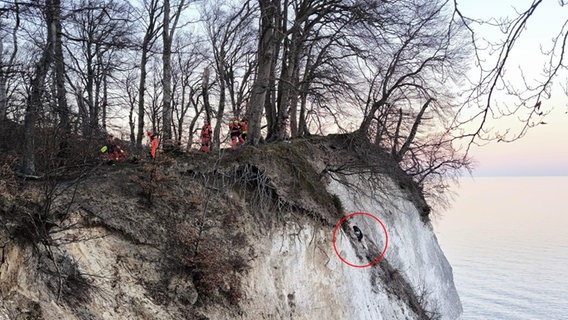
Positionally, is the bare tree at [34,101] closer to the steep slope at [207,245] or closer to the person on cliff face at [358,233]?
the steep slope at [207,245]

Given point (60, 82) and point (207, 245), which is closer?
point (207, 245)

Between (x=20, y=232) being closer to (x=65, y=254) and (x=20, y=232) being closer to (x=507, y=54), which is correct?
(x=65, y=254)

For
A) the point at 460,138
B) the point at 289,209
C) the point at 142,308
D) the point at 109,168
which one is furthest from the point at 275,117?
the point at 460,138

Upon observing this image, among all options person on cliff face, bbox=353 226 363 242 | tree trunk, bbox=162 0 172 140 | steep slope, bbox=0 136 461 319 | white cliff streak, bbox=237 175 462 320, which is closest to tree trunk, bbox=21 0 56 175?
steep slope, bbox=0 136 461 319

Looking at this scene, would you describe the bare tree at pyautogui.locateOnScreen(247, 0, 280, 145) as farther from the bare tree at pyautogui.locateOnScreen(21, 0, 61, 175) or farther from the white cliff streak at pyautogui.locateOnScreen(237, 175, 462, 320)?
the bare tree at pyautogui.locateOnScreen(21, 0, 61, 175)

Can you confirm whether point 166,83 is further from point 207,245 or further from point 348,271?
point 348,271

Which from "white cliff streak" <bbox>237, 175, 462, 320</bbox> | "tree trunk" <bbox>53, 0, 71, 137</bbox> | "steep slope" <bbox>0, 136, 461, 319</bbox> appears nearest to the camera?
"steep slope" <bbox>0, 136, 461, 319</bbox>

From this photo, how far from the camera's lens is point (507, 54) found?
3578mm

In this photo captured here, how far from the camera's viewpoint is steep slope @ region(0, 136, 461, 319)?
6793mm

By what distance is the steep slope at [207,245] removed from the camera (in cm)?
679

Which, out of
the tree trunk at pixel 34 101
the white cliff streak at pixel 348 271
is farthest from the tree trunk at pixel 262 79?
the tree trunk at pixel 34 101

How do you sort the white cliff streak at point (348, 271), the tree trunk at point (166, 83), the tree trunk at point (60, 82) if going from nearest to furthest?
the tree trunk at point (60, 82)
the white cliff streak at point (348, 271)
the tree trunk at point (166, 83)

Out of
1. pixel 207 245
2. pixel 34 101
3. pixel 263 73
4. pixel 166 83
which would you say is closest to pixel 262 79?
pixel 263 73

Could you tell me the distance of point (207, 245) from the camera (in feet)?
30.6
